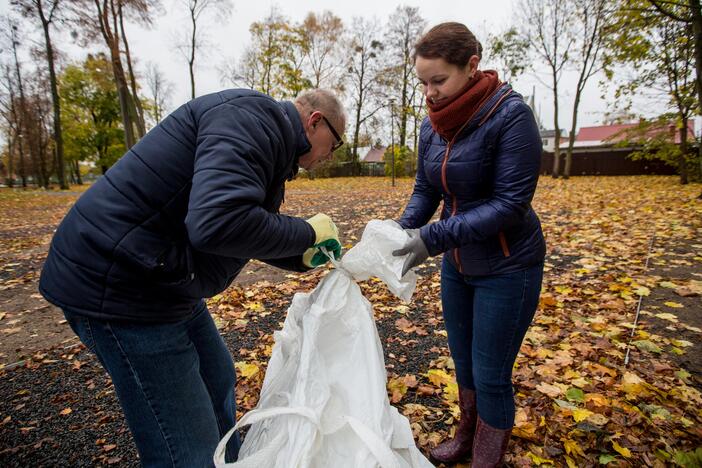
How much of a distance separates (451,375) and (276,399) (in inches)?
58.4

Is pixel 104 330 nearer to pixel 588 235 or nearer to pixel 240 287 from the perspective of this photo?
pixel 240 287

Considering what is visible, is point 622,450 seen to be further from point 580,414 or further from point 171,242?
point 171,242

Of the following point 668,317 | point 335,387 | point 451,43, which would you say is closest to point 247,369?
point 335,387

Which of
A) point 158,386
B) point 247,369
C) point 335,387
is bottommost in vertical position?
point 247,369

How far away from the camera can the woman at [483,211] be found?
4.20ft

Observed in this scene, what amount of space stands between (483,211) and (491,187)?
0.14 metres

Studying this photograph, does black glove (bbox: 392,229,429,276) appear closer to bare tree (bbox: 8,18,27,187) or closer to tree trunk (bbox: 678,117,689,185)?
tree trunk (bbox: 678,117,689,185)

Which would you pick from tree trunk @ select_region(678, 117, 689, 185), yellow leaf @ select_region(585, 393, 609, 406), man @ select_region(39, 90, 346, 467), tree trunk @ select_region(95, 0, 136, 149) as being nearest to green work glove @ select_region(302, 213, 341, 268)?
man @ select_region(39, 90, 346, 467)

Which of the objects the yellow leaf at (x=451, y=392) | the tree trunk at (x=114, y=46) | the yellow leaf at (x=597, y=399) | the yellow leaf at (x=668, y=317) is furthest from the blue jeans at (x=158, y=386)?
the tree trunk at (x=114, y=46)

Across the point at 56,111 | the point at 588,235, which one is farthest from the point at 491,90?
the point at 56,111

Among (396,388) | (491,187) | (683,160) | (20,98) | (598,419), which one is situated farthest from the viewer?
(20,98)

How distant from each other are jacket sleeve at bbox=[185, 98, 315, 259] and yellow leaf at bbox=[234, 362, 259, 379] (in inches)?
74.8

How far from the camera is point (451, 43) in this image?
4.18ft

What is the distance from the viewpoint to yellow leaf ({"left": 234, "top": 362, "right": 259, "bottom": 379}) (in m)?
2.67
